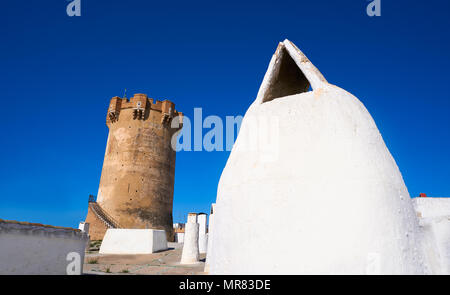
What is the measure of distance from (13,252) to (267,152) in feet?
20.0

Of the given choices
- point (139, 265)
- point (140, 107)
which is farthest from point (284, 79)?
point (140, 107)

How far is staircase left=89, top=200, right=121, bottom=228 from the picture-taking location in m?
23.8

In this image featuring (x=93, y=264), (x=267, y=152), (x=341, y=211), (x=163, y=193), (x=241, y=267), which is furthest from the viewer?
(x=163, y=193)

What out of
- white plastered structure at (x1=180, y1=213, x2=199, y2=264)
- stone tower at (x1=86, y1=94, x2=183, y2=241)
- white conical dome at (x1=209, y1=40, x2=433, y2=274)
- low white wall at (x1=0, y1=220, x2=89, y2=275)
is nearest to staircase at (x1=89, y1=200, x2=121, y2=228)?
stone tower at (x1=86, y1=94, x2=183, y2=241)

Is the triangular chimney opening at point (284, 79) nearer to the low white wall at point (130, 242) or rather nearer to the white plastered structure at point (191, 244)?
the white plastered structure at point (191, 244)

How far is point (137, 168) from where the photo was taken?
2634 centimetres

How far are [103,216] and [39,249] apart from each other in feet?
64.1

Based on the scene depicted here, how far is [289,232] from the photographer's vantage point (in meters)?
2.42

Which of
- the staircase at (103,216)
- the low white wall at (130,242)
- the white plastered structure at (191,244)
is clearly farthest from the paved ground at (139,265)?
the staircase at (103,216)

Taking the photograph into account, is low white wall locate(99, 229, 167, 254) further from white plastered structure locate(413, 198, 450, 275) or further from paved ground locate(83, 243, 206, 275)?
white plastered structure locate(413, 198, 450, 275)

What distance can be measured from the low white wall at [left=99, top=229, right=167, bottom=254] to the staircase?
8.58 m

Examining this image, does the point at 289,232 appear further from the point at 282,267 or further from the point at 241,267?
the point at 241,267

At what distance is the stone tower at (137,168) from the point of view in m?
25.3
